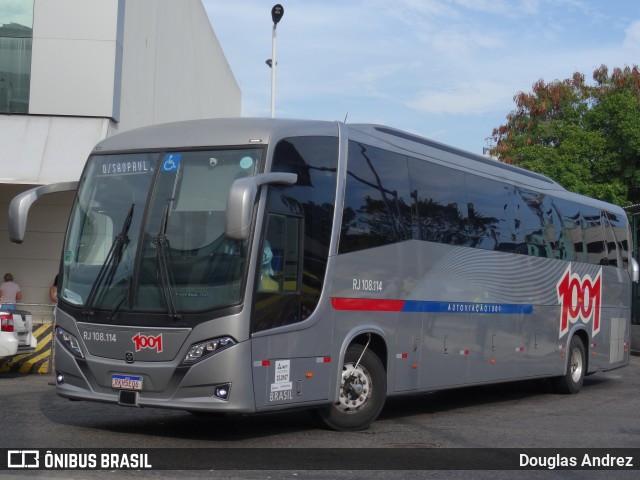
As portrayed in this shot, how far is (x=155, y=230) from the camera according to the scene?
32.1ft

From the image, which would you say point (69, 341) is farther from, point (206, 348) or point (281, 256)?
point (281, 256)

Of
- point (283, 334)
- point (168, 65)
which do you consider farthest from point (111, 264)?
point (168, 65)

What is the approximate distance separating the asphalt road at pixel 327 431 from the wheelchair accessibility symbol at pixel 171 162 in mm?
2741

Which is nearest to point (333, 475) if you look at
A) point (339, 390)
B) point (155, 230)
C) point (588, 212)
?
point (339, 390)

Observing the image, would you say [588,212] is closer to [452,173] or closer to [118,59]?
[452,173]

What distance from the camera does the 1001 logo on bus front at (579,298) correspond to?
16.6 metres

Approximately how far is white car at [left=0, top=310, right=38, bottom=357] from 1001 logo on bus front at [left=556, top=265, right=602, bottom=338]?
8.84 m

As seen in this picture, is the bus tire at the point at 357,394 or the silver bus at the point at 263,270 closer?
the silver bus at the point at 263,270

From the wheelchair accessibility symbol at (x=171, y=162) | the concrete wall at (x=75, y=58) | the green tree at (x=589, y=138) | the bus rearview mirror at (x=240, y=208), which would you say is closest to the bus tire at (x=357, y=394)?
the bus rearview mirror at (x=240, y=208)

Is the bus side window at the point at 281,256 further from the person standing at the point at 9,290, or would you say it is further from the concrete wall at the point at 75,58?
the person standing at the point at 9,290

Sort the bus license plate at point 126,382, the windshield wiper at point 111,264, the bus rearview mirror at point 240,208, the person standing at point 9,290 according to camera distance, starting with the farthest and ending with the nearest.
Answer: the person standing at point 9,290
the windshield wiper at point 111,264
the bus license plate at point 126,382
the bus rearview mirror at point 240,208

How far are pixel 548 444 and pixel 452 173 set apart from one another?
415 centimetres

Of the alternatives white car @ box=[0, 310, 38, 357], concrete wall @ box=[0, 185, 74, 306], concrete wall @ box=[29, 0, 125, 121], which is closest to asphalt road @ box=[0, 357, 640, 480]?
white car @ box=[0, 310, 38, 357]

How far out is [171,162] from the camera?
10.1 m
